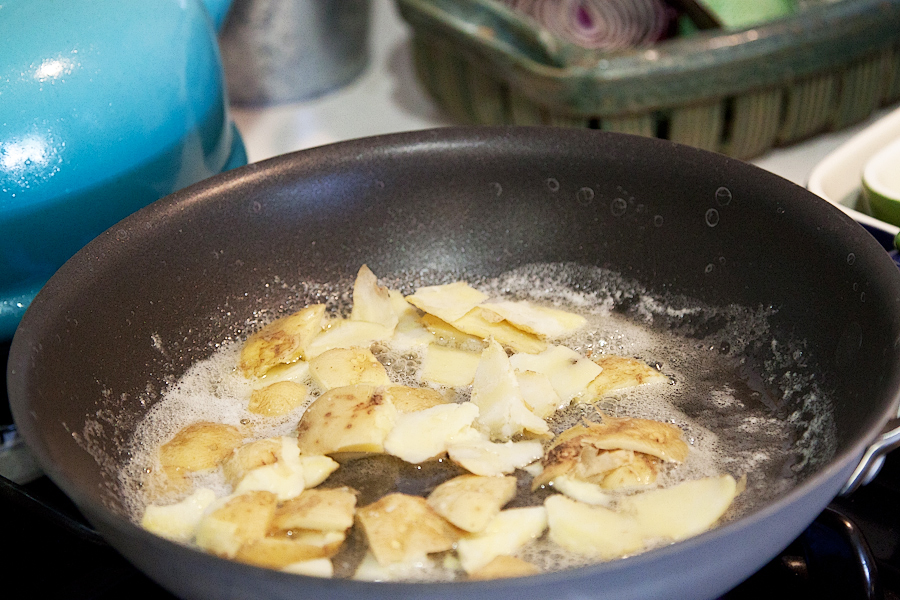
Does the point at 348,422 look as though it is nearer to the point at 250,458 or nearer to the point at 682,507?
the point at 250,458

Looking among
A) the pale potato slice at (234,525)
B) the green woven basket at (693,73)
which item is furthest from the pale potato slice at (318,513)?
the green woven basket at (693,73)

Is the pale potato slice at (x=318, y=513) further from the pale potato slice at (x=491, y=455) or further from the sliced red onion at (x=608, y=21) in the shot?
the sliced red onion at (x=608, y=21)

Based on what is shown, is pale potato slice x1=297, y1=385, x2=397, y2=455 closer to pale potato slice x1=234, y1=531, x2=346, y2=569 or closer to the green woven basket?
pale potato slice x1=234, y1=531, x2=346, y2=569

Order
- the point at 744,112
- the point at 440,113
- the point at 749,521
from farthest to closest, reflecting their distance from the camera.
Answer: the point at 440,113 → the point at 744,112 → the point at 749,521

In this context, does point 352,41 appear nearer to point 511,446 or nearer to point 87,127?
point 87,127

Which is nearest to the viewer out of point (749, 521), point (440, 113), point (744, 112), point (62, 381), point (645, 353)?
point (749, 521)

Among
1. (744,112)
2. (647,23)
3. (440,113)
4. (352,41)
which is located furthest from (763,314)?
(352,41)
